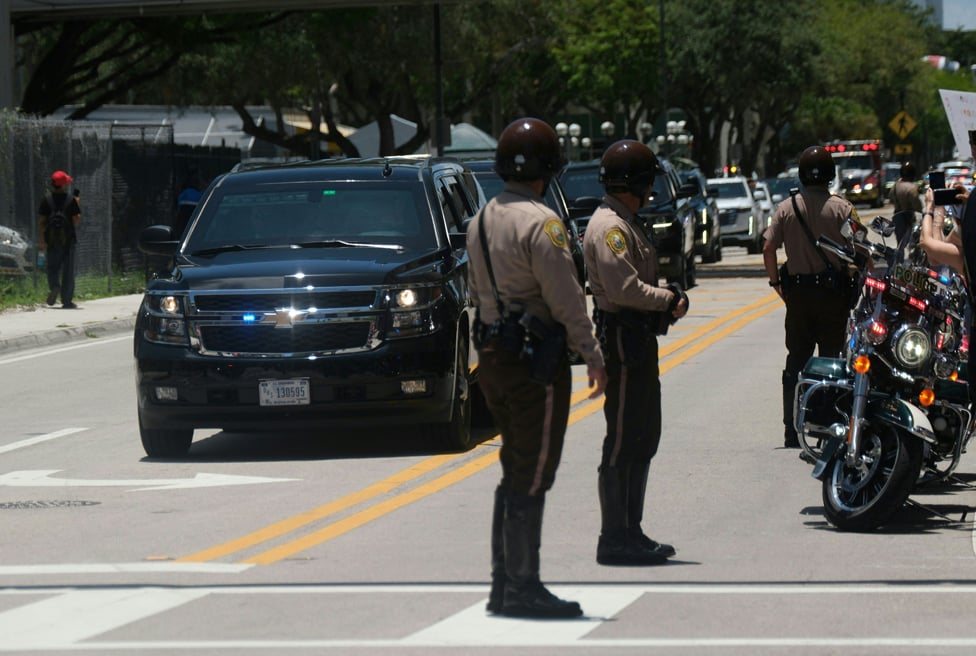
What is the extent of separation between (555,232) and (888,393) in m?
2.69

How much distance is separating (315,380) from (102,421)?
3493 millimetres

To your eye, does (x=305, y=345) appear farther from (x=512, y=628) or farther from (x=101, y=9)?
(x=101, y=9)

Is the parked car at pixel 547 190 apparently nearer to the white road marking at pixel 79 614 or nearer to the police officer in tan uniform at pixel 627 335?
the police officer in tan uniform at pixel 627 335

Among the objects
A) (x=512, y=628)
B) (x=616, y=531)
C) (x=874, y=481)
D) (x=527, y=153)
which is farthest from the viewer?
(x=874, y=481)

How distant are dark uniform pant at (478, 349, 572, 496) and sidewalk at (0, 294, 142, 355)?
48.8 feet

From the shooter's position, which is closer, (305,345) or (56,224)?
(305,345)

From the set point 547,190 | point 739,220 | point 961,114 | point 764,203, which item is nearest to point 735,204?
point 739,220

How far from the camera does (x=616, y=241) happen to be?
7.96 meters

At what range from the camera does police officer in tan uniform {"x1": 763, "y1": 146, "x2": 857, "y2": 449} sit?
37.1 feet

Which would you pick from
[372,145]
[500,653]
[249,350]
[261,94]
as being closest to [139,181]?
[372,145]

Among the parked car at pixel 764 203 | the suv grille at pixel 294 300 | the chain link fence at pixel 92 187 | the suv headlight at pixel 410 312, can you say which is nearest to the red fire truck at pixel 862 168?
the parked car at pixel 764 203

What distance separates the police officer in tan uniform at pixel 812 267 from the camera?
1130cm

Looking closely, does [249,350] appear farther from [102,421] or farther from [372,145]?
[372,145]

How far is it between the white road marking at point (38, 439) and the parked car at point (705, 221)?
687 inches
